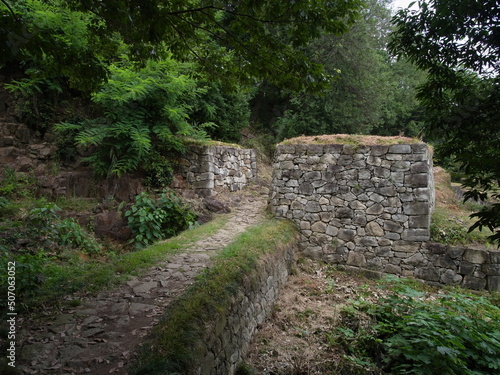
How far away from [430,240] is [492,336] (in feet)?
11.6

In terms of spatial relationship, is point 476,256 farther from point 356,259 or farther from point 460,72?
point 460,72

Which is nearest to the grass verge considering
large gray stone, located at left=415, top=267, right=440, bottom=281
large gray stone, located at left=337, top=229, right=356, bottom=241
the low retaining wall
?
large gray stone, located at left=337, top=229, right=356, bottom=241

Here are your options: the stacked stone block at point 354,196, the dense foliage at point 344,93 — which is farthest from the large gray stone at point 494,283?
the dense foliage at point 344,93

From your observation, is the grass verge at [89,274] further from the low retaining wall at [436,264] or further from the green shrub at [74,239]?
the low retaining wall at [436,264]

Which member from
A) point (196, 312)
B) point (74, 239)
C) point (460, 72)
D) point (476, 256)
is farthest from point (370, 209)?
point (74, 239)

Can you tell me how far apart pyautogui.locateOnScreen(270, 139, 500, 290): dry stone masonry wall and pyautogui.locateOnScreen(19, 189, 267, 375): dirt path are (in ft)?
12.3

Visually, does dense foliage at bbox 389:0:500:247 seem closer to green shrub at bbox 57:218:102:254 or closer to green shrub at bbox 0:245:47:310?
green shrub at bbox 0:245:47:310

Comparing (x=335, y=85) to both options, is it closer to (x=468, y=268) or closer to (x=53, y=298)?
(x=468, y=268)

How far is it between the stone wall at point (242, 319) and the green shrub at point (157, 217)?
237 cm

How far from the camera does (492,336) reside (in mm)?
3375

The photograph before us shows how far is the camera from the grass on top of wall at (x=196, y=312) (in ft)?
7.95

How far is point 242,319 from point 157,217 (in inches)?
132

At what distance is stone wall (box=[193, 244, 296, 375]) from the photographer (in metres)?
2.98

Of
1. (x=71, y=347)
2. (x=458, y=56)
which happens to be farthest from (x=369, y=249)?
(x=71, y=347)
